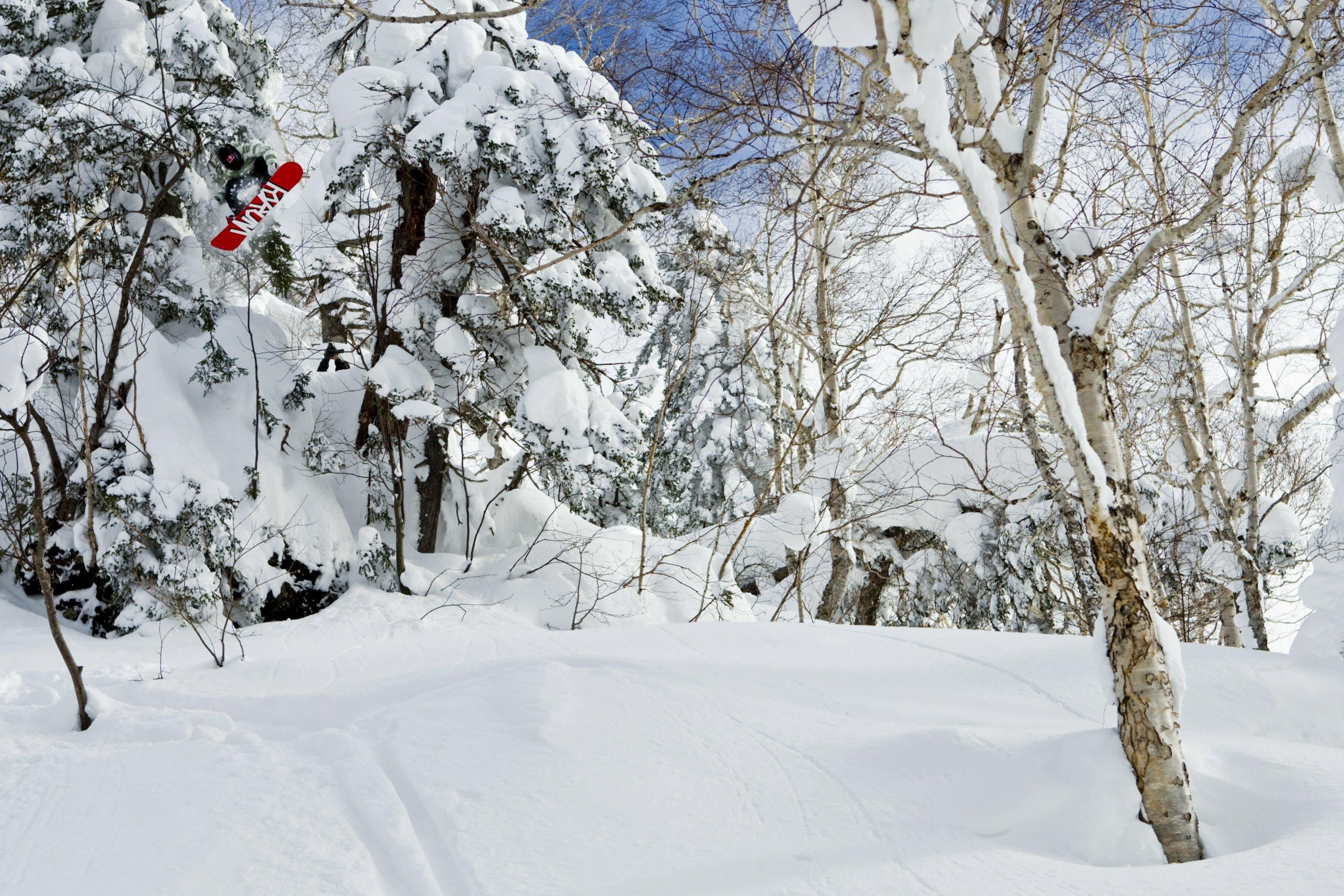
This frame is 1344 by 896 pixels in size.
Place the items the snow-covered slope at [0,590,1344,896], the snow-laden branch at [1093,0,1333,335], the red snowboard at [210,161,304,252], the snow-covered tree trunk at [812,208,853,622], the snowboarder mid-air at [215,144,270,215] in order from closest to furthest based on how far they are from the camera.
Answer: the snow-covered slope at [0,590,1344,896] → the snow-laden branch at [1093,0,1333,335] → the red snowboard at [210,161,304,252] → the snowboarder mid-air at [215,144,270,215] → the snow-covered tree trunk at [812,208,853,622]

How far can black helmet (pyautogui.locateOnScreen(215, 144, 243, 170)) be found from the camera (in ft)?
26.0

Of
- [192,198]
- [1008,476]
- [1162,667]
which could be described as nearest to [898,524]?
[1008,476]

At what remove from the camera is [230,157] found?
7957mm

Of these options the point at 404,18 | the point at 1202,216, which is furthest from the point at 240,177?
the point at 1202,216

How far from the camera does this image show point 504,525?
8.30 m

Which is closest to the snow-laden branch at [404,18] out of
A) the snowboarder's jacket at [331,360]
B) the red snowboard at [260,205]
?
the red snowboard at [260,205]

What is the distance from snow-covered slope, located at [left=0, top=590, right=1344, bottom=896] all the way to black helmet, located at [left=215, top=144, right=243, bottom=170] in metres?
5.82

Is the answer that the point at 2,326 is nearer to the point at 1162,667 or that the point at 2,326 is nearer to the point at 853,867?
the point at 853,867

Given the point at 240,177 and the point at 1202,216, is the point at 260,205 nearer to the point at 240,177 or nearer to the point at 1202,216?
the point at 240,177

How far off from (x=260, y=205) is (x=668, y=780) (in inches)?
295

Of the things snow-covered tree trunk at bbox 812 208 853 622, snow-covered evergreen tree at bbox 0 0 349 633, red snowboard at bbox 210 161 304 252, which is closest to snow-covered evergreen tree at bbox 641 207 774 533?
snow-covered tree trunk at bbox 812 208 853 622

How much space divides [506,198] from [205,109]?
3496 mm

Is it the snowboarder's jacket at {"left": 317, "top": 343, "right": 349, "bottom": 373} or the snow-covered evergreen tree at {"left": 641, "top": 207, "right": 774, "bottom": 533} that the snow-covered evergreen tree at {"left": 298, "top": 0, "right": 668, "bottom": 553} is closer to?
the snowboarder's jacket at {"left": 317, "top": 343, "right": 349, "bottom": 373}

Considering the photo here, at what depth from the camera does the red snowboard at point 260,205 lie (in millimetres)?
7660
